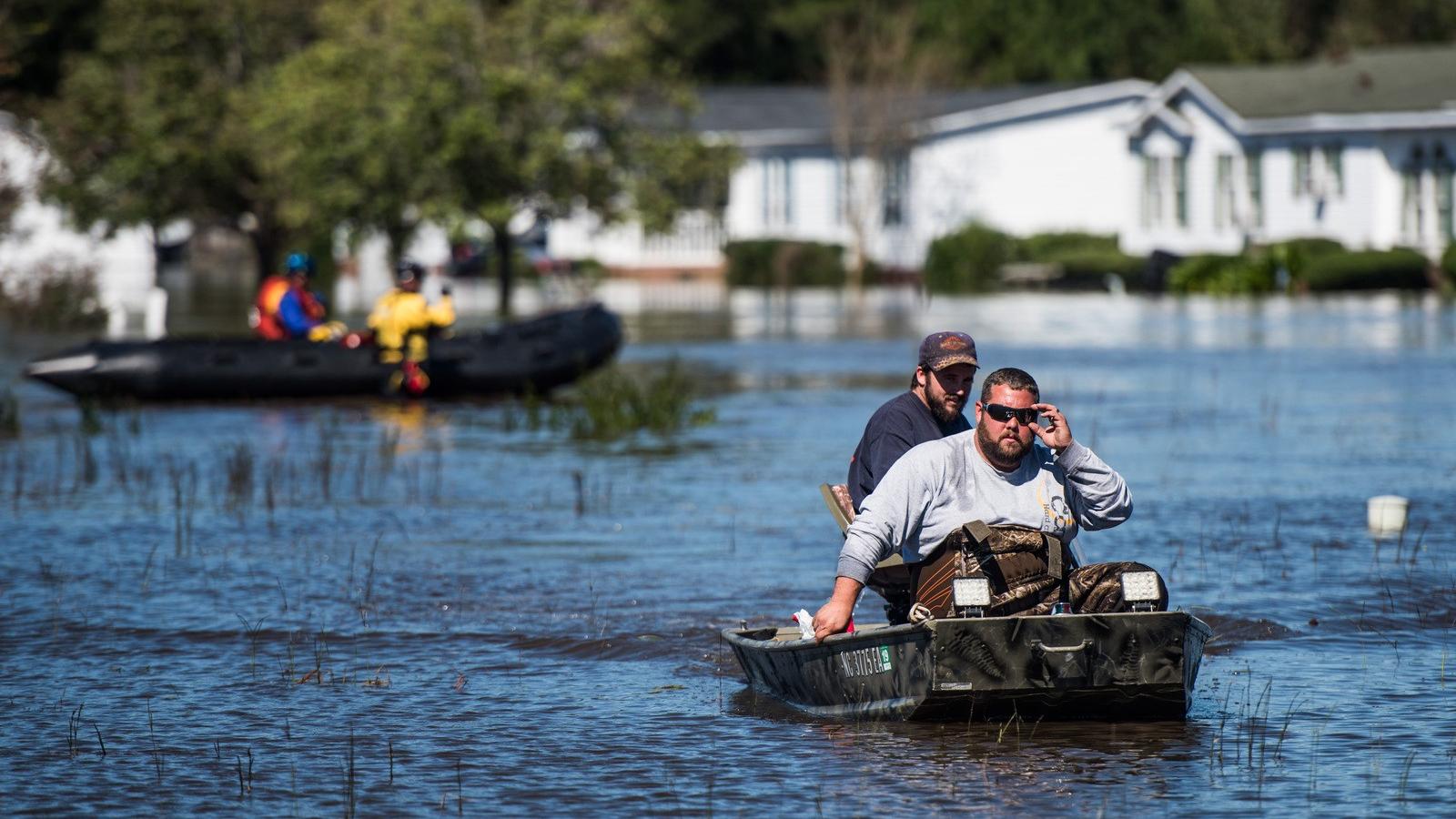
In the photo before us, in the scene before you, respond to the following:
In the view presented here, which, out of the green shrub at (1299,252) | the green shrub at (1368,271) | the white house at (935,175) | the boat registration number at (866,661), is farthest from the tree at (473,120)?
the boat registration number at (866,661)

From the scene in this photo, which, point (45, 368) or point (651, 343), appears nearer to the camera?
point (45, 368)

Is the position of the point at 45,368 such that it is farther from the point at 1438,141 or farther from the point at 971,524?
the point at 1438,141

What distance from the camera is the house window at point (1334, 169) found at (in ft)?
174

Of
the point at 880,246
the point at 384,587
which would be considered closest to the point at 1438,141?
the point at 880,246

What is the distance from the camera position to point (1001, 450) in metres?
8.91

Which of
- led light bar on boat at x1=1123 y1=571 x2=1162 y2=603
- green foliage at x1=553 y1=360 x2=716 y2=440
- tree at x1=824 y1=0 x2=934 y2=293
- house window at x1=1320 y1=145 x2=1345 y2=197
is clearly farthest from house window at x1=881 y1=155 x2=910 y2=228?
led light bar on boat at x1=1123 y1=571 x2=1162 y2=603

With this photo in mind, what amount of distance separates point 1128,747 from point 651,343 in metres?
28.1

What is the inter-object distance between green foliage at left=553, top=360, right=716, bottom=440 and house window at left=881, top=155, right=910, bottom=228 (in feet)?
127

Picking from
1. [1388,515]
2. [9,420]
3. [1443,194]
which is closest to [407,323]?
[9,420]

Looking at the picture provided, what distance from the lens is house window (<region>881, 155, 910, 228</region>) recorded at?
205ft

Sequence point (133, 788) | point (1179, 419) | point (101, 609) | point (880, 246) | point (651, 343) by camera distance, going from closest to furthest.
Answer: point (133, 788)
point (101, 609)
point (1179, 419)
point (651, 343)
point (880, 246)

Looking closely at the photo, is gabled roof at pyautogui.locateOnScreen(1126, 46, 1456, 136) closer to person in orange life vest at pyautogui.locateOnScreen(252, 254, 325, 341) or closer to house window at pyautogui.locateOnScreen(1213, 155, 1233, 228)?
house window at pyautogui.locateOnScreen(1213, 155, 1233, 228)

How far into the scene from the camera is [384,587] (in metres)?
13.3

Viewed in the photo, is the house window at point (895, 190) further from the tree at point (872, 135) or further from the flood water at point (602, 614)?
the flood water at point (602, 614)
